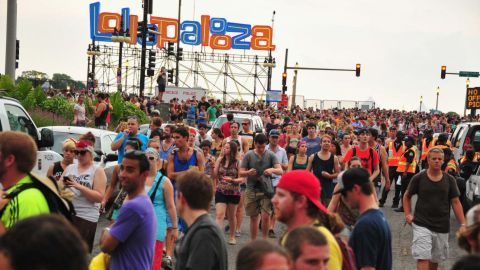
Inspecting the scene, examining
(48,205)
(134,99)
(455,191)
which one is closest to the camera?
(48,205)

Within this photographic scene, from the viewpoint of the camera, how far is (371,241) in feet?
19.9

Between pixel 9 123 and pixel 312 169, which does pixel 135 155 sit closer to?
pixel 9 123

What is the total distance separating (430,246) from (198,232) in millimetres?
4912

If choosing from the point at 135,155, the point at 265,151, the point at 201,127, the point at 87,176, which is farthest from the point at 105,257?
the point at 201,127

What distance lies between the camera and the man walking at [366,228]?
6059mm

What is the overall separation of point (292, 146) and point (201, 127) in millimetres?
2928

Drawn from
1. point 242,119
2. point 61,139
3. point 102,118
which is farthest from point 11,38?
point 61,139

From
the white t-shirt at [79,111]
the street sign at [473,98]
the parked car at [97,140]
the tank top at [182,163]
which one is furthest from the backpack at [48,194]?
the street sign at [473,98]

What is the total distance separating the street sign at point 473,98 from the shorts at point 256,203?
3057 cm

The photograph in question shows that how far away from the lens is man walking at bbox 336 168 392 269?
6.06 m

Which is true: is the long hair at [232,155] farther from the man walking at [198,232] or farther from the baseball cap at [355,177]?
the man walking at [198,232]

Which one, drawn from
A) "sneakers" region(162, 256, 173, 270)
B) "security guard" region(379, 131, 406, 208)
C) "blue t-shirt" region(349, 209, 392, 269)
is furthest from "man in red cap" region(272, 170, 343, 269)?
"security guard" region(379, 131, 406, 208)

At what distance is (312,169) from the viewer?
43.0ft

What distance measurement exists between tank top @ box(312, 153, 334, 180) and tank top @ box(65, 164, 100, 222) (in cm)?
497
